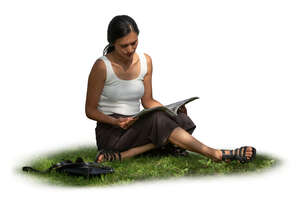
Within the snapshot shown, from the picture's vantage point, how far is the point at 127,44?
34.1ft

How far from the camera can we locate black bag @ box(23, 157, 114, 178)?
31.7 ft

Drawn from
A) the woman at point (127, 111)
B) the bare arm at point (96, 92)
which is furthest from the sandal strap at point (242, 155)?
the bare arm at point (96, 92)

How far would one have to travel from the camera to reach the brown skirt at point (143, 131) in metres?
10.5

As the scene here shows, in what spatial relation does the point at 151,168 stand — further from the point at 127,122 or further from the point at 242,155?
the point at 242,155

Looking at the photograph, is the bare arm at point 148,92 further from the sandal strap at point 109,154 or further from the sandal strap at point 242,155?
the sandal strap at point 242,155

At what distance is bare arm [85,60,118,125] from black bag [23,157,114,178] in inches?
37.5

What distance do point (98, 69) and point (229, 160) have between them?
228cm

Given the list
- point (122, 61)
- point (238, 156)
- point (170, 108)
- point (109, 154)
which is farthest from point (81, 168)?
point (238, 156)

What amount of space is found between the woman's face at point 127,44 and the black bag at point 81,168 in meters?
1.69

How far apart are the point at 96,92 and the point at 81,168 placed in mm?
1366

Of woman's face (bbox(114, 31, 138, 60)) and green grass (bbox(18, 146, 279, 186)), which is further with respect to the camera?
woman's face (bbox(114, 31, 138, 60))

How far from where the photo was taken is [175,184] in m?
9.58

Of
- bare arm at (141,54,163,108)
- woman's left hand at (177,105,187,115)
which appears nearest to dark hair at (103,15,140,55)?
bare arm at (141,54,163,108)

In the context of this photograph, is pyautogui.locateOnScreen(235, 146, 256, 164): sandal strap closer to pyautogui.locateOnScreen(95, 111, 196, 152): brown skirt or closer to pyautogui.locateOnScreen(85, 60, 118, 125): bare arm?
pyautogui.locateOnScreen(95, 111, 196, 152): brown skirt
